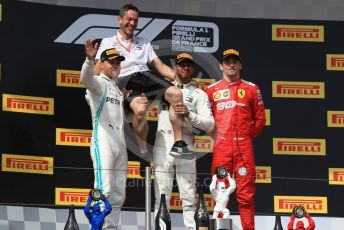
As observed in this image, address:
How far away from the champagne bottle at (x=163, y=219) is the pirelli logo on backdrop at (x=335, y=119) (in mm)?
2829

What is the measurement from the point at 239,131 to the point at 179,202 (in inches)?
28.9

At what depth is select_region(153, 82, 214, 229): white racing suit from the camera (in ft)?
22.6

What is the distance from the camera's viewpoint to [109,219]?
6500 millimetres

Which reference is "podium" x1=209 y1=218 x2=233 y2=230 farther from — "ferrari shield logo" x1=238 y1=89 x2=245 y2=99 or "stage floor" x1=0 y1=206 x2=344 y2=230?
"ferrari shield logo" x1=238 y1=89 x2=245 y2=99

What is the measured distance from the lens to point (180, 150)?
702 cm

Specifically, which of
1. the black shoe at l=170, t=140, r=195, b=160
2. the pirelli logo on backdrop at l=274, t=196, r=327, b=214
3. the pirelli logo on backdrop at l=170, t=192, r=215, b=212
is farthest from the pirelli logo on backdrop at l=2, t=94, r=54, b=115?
the pirelli logo on backdrop at l=274, t=196, r=327, b=214

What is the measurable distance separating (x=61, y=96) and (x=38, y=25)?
679mm

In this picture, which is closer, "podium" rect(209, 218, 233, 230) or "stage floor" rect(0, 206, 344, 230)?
"podium" rect(209, 218, 233, 230)

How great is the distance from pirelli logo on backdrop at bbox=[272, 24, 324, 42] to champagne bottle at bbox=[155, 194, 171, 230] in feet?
9.85

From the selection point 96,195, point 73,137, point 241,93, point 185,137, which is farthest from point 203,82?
point 96,195

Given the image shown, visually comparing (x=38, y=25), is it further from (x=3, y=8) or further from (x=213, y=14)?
(x=213, y=14)

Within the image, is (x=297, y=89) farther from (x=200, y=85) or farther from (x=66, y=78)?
(x=66, y=78)

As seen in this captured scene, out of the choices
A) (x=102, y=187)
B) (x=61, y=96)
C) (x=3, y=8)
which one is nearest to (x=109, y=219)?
(x=102, y=187)

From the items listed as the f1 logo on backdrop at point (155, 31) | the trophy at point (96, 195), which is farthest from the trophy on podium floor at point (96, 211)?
the f1 logo on backdrop at point (155, 31)
